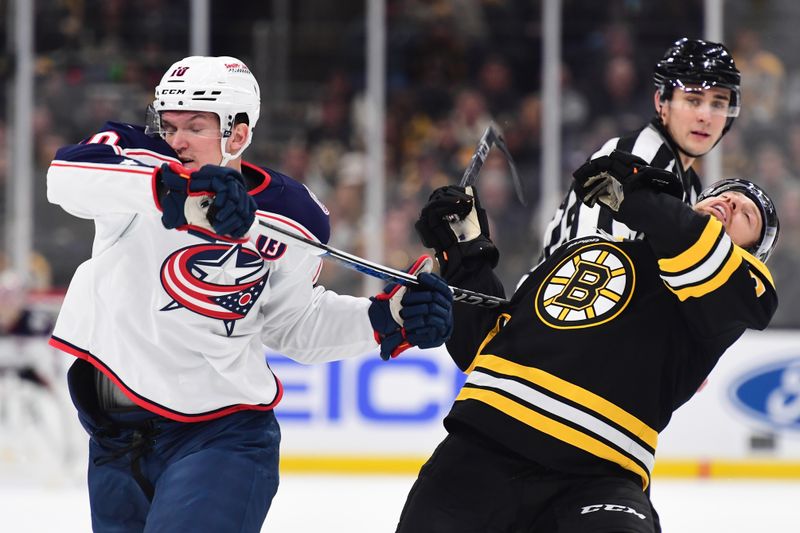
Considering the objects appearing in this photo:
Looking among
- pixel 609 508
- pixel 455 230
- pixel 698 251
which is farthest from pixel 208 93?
pixel 609 508

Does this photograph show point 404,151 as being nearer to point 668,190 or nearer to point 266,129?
point 266,129

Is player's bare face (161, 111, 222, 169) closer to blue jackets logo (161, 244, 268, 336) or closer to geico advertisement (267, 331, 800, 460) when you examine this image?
blue jackets logo (161, 244, 268, 336)

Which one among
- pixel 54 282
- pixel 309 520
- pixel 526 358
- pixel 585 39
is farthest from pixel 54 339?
pixel 585 39

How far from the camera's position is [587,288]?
2.29 metres

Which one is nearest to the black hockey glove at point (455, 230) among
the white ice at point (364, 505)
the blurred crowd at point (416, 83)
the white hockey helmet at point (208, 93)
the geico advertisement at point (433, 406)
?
the white hockey helmet at point (208, 93)

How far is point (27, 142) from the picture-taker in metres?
6.35

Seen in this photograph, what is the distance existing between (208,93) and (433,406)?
142 inches

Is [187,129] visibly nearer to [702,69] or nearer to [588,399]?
[588,399]

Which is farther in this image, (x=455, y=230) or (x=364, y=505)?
(x=364, y=505)

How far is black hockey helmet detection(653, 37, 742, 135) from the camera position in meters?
2.72

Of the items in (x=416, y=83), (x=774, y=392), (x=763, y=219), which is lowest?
(x=774, y=392)

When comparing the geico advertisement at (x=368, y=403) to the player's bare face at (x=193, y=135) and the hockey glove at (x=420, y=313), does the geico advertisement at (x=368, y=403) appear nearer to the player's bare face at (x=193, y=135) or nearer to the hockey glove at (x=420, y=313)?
the hockey glove at (x=420, y=313)

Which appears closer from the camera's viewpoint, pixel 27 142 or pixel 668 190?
pixel 668 190

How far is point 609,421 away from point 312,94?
15.2 feet
